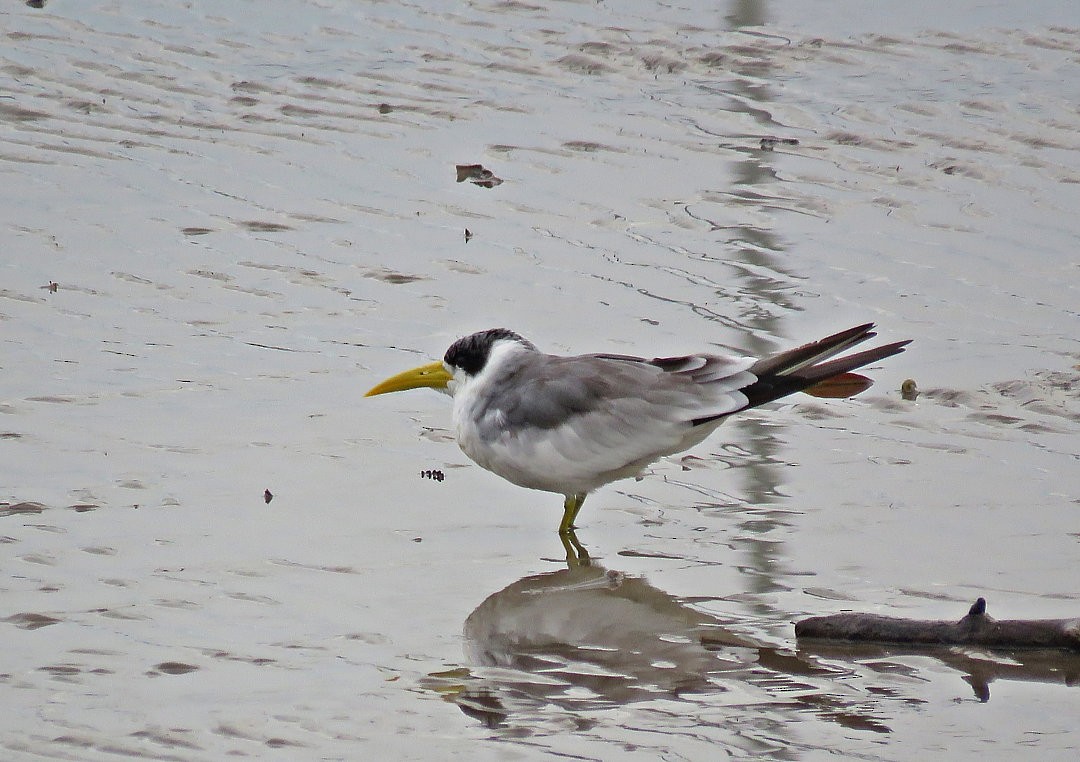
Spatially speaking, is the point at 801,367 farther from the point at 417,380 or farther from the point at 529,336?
the point at 529,336

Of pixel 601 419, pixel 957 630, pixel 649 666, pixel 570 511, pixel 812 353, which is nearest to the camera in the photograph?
pixel 957 630

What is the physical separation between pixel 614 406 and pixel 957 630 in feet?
5.32

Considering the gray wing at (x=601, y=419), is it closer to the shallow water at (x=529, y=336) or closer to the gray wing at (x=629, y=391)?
the gray wing at (x=629, y=391)

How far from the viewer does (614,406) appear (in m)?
5.79

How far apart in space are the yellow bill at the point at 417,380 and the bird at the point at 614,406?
32 centimetres

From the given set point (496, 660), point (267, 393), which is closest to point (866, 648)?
point (496, 660)

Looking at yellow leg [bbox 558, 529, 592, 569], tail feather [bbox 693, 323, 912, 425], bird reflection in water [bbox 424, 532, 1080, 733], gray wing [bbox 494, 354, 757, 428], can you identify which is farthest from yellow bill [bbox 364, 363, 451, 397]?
bird reflection in water [bbox 424, 532, 1080, 733]

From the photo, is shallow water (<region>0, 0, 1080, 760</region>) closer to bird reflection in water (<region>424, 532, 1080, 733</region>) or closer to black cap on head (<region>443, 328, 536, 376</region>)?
bird reflection in water (<region>424, 532, 1080, 733</region>)

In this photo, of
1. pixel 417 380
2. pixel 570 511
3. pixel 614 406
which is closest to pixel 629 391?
pixel 614 406

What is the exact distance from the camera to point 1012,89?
1047 centimetres

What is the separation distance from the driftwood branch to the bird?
1.13 meters

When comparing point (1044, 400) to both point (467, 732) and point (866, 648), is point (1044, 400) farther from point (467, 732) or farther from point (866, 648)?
point (467, 732)

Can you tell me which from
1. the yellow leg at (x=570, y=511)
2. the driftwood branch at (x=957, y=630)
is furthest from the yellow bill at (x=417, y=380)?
the driftwood branch at (x=957, y=630)

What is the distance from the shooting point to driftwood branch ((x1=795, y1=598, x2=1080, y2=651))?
4.51m
